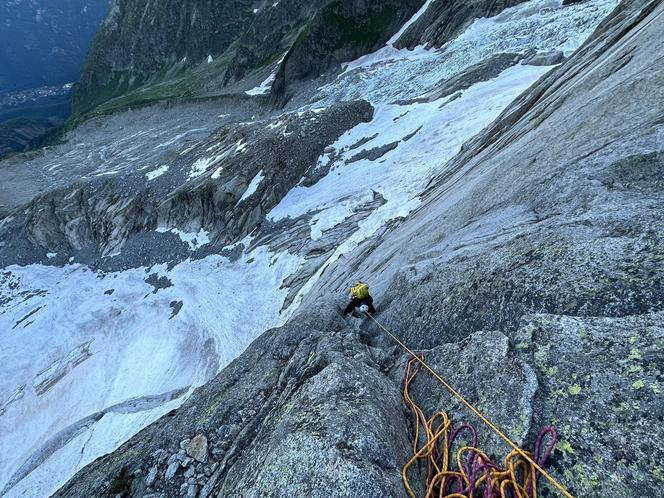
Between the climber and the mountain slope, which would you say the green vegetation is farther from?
the climber

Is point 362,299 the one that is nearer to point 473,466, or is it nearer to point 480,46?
point 473,466

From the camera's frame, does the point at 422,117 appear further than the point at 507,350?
Yes

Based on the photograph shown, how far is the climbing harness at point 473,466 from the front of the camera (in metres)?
4.94

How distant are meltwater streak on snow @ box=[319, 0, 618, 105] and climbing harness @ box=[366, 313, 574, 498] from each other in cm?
4186

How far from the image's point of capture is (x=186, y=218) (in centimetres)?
4022

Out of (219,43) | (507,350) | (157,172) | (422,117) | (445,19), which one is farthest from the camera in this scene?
(219,43)

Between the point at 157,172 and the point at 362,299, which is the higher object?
the point at 157,172

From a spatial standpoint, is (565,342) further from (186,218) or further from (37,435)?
(186,218)

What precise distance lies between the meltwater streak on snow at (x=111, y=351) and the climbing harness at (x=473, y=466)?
1748 centimetres

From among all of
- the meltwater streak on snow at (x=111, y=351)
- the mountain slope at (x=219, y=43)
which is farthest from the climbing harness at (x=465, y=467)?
the mountain slope at (x=219, y=43)

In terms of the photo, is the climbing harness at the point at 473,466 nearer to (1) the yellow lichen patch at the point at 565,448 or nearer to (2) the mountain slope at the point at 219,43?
(1) the yellow lichen patch at the point at 565,448

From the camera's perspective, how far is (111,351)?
98.4 feet

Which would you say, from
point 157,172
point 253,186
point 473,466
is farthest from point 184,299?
point 473,466

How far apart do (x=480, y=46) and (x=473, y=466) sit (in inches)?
2044
